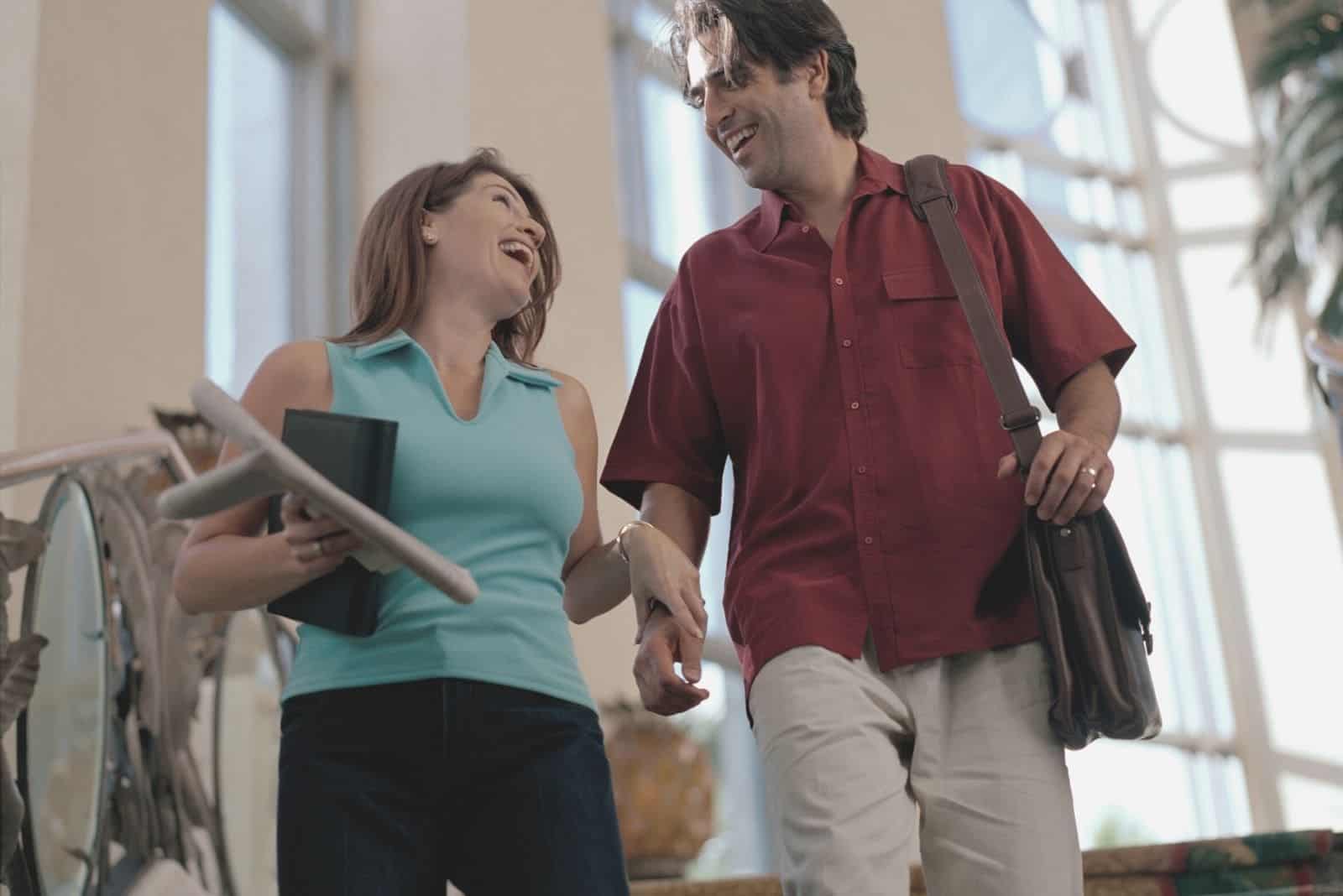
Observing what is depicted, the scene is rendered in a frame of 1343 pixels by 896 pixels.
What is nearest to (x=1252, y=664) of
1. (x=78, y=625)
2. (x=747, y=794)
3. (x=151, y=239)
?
(x=747, y=794)

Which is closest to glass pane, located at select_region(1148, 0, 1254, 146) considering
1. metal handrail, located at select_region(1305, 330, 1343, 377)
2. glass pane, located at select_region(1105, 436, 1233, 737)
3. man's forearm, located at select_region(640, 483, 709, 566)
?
glass pane, located at select_region(1105, 436, 1233, 737)

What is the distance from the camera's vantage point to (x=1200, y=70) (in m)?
14.8

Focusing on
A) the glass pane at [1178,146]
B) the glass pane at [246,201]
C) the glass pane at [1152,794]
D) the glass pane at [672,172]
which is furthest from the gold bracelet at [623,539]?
the glass pane at [1178,146]

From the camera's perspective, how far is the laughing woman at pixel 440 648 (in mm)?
1846

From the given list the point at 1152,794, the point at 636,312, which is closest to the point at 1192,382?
the point at 1152,794

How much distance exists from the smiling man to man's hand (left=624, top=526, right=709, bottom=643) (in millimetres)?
17

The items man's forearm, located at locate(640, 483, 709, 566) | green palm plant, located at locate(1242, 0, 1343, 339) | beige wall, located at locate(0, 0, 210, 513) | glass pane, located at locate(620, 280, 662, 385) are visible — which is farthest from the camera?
green palm plant, located at locate(1242, 0, 1343, 339)

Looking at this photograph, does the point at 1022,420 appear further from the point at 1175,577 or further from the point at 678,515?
the point at 1175,577

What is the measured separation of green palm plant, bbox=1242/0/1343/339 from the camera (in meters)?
12.5

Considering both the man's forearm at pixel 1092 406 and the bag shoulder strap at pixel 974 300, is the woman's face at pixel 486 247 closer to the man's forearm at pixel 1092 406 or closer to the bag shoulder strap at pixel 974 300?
the bag shoulder strap at pixel 974 300

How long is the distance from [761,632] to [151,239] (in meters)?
3.08

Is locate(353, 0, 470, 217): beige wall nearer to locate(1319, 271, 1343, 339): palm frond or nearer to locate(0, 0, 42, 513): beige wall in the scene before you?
locate(0, 0, 42, 513): beige wall

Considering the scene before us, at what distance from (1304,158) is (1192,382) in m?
2.20

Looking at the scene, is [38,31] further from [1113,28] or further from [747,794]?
[1113,28]
